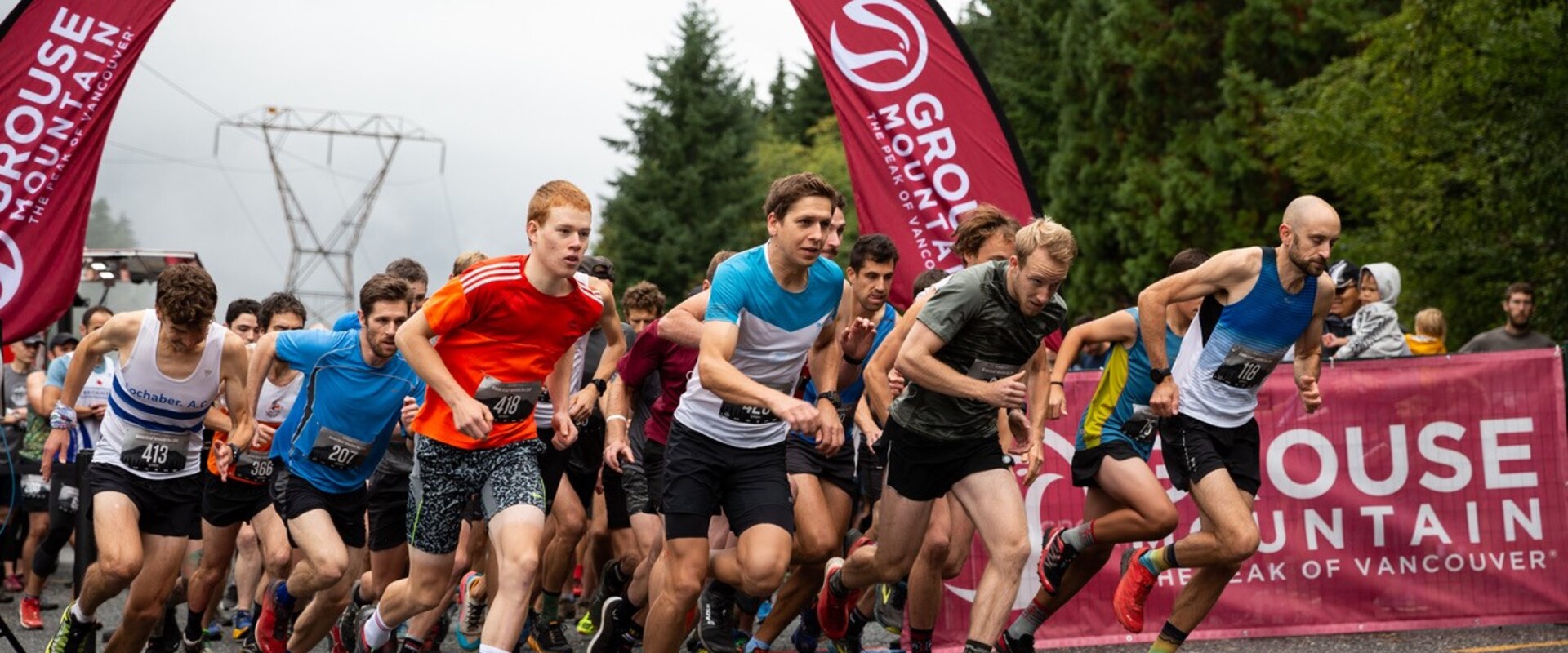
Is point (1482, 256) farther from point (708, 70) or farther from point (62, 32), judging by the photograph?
point (708, 70)

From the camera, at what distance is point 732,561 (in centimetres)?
780

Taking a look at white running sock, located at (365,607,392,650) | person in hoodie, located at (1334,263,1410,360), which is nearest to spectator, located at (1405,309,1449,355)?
person in hoodie, located at (1334,263,1410,360)

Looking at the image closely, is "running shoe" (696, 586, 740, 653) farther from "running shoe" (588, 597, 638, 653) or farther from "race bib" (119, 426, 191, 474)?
"race bib" (119, 426, 191, 474)

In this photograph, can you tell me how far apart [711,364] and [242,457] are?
12.2 feet

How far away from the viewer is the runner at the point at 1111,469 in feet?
27.9

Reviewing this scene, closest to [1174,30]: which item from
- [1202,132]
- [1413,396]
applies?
[1202,132]

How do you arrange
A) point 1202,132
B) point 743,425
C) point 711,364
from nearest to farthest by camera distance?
point 711,364 → point 743,425 → point 1202,132

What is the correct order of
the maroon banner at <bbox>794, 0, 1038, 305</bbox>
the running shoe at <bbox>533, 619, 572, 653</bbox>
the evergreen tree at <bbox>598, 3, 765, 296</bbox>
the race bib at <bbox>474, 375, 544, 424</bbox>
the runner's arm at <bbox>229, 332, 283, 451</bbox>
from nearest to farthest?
the race bib at <bbox>474, 375, 544, 424</bbox> < the runner's arm at <bbox>229, 332, 283, 451</bbox> < the running shoe at <bbox>533, 619, 572, 653</bbox> < the maroon banner at <bbox>794, 0, 1038, 305</bbox> < the evergreen tree at <bbox>598, 3, 765, 296</bbox>

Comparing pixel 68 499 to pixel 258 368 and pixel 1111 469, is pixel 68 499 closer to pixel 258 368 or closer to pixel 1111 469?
pixel 258 368

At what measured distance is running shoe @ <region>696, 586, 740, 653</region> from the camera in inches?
324

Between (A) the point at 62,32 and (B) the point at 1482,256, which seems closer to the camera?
(A) the point at 62,32

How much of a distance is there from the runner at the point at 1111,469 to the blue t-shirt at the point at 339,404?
322 centimetres

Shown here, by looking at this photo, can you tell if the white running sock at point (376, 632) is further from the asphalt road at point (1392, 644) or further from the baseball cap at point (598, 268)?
the baseball cap at point (598, 268)

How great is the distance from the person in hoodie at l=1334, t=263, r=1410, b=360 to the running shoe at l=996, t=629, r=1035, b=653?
419 centimetres
